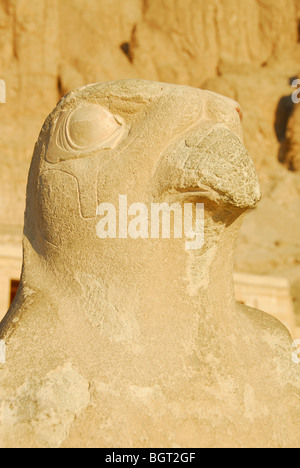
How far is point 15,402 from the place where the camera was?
1771 millimetres

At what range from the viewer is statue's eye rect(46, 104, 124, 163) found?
2.05 meters

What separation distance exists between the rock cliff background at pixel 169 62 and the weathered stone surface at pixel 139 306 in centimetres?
1777

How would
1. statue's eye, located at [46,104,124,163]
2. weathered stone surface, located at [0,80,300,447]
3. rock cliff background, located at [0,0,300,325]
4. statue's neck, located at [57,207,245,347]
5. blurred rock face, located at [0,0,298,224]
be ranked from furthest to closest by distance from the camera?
blurred rock face, located at [0,0,298,224] → rock cliff background, located at [0,0,300,325] → statue's eye, located at [46,104,124,163] → statue's neck, located at [57,207,245,347] → weathered stone surface, located at [0,80,300,447]

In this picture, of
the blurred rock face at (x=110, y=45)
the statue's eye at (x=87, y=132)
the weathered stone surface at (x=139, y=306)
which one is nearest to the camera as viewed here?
the weathered stone surface at (x=139, y=306)

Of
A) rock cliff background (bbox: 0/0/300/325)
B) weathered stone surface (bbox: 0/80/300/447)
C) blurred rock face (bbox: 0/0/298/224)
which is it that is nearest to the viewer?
weathered stone surface (bbox: 0/80/300/447)

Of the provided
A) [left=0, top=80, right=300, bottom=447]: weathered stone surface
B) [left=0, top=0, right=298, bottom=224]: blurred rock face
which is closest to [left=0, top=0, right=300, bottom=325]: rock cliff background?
[left=0, top=0, right=298, bottom=224]: blurred rock face

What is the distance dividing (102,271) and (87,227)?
0.16 metres

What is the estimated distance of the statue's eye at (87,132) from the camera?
2049 mm

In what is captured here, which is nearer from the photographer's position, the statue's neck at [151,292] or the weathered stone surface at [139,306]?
the weathered stone surface at [139,306]

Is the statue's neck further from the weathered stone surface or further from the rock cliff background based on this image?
the rock cliff background

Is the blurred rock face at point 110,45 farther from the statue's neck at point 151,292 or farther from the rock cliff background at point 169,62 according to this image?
the statue's neck at point 151,292

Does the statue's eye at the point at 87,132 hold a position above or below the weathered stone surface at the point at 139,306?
above

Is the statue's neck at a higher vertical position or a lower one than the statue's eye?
lower

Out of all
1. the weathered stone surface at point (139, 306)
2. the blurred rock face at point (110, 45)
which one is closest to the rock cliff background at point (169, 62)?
the blurred rock face at point (110, 45)
